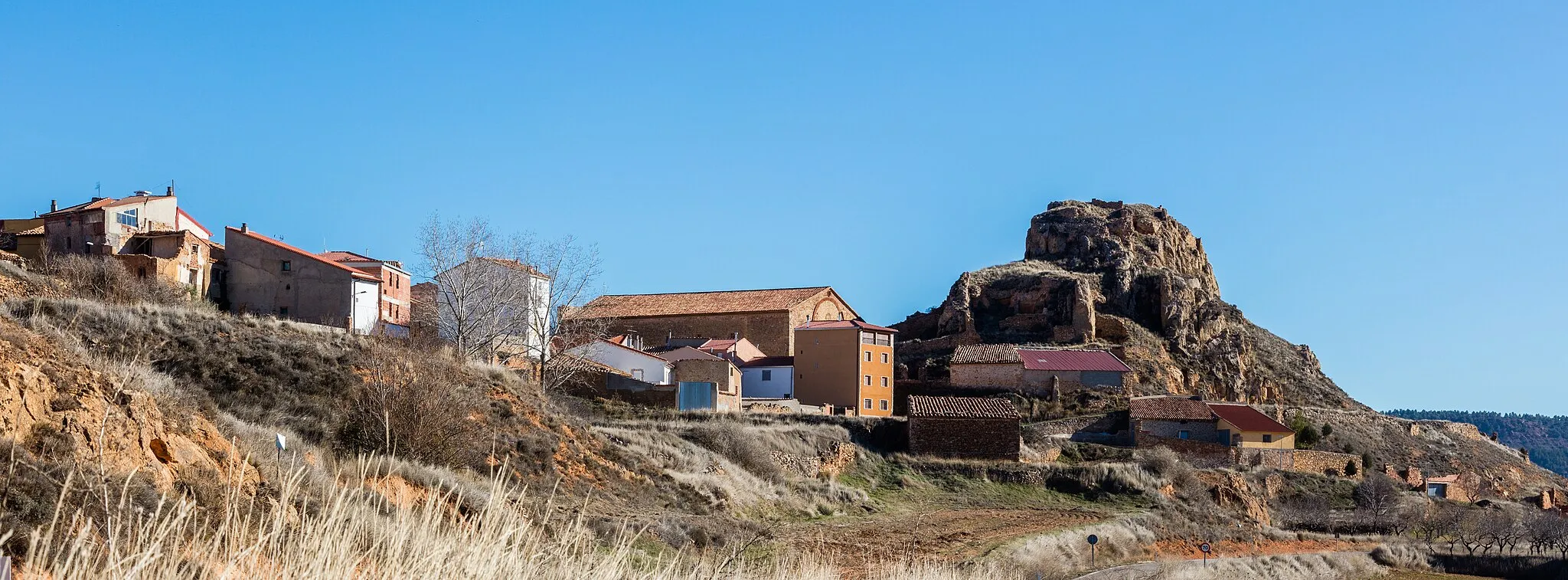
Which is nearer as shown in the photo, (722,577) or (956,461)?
(722,577)

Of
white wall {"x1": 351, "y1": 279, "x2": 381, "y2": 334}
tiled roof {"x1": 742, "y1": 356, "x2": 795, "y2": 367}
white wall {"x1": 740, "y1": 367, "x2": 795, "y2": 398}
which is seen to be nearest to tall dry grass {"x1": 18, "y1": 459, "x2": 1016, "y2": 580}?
white wall {"x1": 351, "y1": 279, "x2": 381, "y2": 334}

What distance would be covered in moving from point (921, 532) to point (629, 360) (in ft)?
69.8

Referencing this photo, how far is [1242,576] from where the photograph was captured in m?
24.1

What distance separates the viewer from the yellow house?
43875 millimetres

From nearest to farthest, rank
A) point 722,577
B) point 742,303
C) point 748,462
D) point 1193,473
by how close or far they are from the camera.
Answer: point 722,577 < point 748,462 < point 1193,473 < point 742,303

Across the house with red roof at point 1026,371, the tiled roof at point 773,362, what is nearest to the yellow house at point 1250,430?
the house with red roof at point 1026,371

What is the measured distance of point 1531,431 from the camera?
164 meters

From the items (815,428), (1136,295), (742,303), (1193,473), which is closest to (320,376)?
(815,428)

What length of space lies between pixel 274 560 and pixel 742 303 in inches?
2055

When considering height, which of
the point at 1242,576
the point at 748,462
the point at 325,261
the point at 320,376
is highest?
the point at 325,261

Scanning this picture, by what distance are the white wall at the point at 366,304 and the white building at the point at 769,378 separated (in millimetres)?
16536

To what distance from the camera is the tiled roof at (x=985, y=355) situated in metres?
52.4

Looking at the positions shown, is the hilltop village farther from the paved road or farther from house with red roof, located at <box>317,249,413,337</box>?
the paved road

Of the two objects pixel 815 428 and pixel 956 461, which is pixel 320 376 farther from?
pixel 956 461
